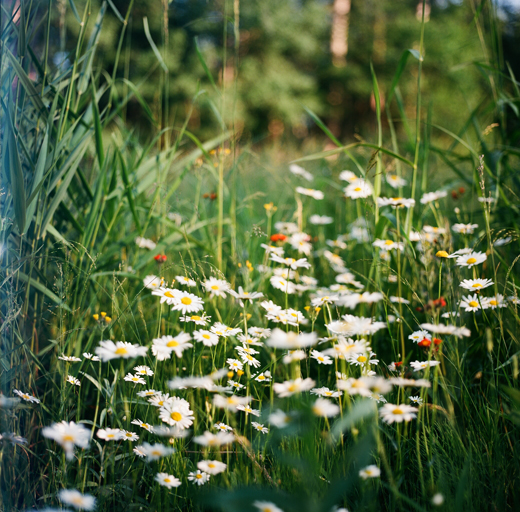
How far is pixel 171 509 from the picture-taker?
0.64 metres

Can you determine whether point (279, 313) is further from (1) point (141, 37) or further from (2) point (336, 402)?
(1) point (141, 37)

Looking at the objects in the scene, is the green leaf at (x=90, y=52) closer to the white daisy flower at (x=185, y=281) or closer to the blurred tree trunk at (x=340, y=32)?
the white daisy flower at (x=185, y=281)

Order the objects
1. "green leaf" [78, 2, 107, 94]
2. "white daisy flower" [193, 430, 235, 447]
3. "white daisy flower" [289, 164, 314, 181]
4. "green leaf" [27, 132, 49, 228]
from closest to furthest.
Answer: "white daisy flower" [193, 430, 235, 447], "green leaf" [27, 132, 49, 228], "green leaf" [78, 2, 107, 94], "white daisy flower" [289, 164, 314, 181]

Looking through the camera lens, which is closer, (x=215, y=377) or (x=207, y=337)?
(x=215, y=377)

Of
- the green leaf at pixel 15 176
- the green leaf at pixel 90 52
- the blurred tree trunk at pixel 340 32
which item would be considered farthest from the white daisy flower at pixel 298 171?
the blurred tree trunk at pixel 340 32

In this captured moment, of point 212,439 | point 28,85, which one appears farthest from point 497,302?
point 28,85

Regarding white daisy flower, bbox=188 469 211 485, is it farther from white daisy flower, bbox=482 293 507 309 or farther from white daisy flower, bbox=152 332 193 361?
white daisy flower, bbox=482 293 507 309

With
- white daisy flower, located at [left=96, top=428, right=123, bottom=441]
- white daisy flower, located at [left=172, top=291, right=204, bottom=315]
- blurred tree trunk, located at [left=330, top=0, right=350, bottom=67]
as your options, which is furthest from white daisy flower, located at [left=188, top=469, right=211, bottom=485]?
blurred tree trunk, located at [left=330, top=0, right=350, bottom=67]

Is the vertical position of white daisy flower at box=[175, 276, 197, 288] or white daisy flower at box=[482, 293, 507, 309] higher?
white daisy flower at box=[482, 293, 507, 309]

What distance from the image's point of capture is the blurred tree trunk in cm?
1434

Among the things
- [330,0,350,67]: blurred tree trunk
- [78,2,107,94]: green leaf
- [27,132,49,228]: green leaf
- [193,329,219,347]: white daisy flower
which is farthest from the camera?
[330,0,350,67]: blurred tree trunk

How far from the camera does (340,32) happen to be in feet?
48.2

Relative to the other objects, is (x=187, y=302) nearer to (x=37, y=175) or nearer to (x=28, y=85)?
(x=37, y=175)

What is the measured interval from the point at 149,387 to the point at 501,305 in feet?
2.37
